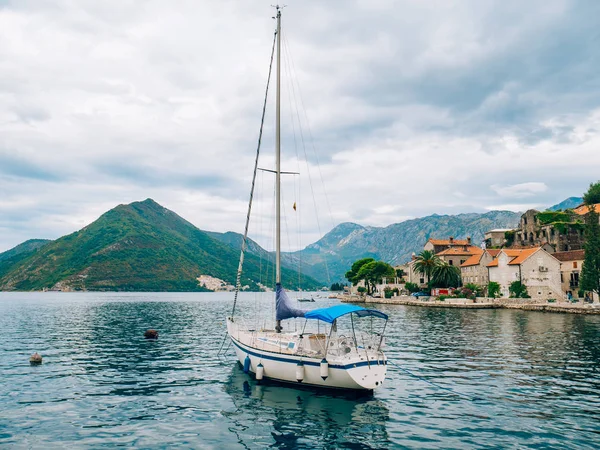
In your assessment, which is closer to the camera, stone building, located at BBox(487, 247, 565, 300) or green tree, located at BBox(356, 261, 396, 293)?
stone building, located at BBox(487, 247, 565, 300)

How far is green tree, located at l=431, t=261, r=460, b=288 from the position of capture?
135375mm

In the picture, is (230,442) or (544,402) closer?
(230,442)

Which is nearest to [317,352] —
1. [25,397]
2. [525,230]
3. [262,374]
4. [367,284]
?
[262,374]

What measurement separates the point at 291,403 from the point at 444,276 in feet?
393

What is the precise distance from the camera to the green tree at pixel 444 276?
135375 mm

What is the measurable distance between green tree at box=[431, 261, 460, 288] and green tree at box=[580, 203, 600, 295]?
4574cm

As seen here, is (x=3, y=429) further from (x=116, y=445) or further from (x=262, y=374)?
(x=262, y=374)

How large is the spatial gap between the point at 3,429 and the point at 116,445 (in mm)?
6084

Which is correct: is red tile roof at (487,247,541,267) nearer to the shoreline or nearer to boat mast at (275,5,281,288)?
the shoreline

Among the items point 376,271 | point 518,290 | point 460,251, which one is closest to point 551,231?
point 460,251

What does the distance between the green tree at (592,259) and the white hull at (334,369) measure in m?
84.1

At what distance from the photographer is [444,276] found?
445ft

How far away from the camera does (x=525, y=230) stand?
14425cm

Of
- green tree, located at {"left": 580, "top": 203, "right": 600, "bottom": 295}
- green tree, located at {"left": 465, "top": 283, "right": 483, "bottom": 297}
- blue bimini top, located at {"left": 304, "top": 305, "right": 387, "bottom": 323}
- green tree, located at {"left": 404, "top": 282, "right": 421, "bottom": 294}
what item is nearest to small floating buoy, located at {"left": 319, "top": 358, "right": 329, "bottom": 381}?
blue bimini top, located at {"left": 304, "top": 305, "right": 387, "bottom": 323}
